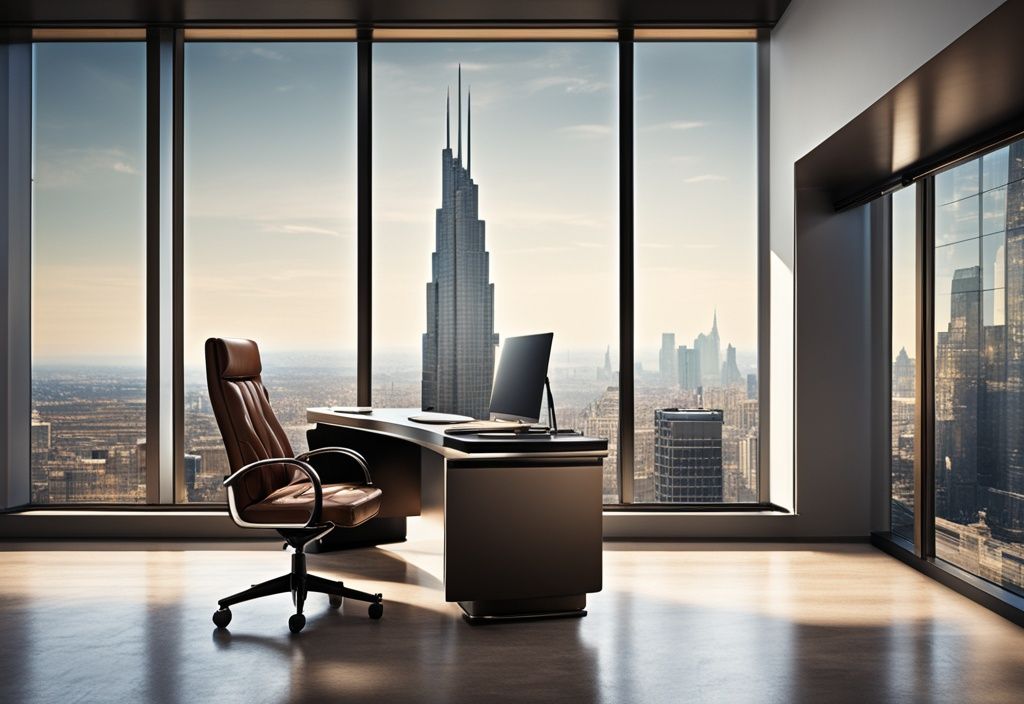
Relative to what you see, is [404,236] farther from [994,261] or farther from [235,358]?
[994,261]

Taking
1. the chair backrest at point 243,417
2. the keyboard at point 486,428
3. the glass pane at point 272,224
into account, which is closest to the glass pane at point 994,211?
the keyboard at point 486,428

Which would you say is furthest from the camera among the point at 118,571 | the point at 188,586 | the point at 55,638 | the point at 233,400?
the point at 118,571

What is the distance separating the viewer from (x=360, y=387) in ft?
19.7

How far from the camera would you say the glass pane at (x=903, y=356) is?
17.2 ft

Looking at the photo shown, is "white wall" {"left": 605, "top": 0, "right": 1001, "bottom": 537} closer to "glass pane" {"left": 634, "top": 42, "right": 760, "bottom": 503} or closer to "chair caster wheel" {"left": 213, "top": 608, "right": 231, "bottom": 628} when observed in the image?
"glass pane" {"left": 634, "top": 42, "right": 760, "bottom": 503}

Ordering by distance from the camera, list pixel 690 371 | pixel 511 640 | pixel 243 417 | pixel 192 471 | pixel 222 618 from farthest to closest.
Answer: pixel 192 471, pixel 690 371, pixel 243 417, pixel 222 618, pixel 511 640

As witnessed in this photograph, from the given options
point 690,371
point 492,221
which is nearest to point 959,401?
point 690,371

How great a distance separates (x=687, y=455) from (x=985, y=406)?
2068mm

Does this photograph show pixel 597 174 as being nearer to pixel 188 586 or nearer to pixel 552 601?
pixel 552 601

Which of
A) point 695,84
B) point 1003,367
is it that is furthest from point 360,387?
point 1003,367

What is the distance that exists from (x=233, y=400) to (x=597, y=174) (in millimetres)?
3225

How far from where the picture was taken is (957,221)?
4699 millimetres

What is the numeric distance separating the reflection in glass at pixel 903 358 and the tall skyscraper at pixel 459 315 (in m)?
2.71

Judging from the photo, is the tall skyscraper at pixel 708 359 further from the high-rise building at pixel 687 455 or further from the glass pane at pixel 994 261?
the glass pane at pixel 994 261
